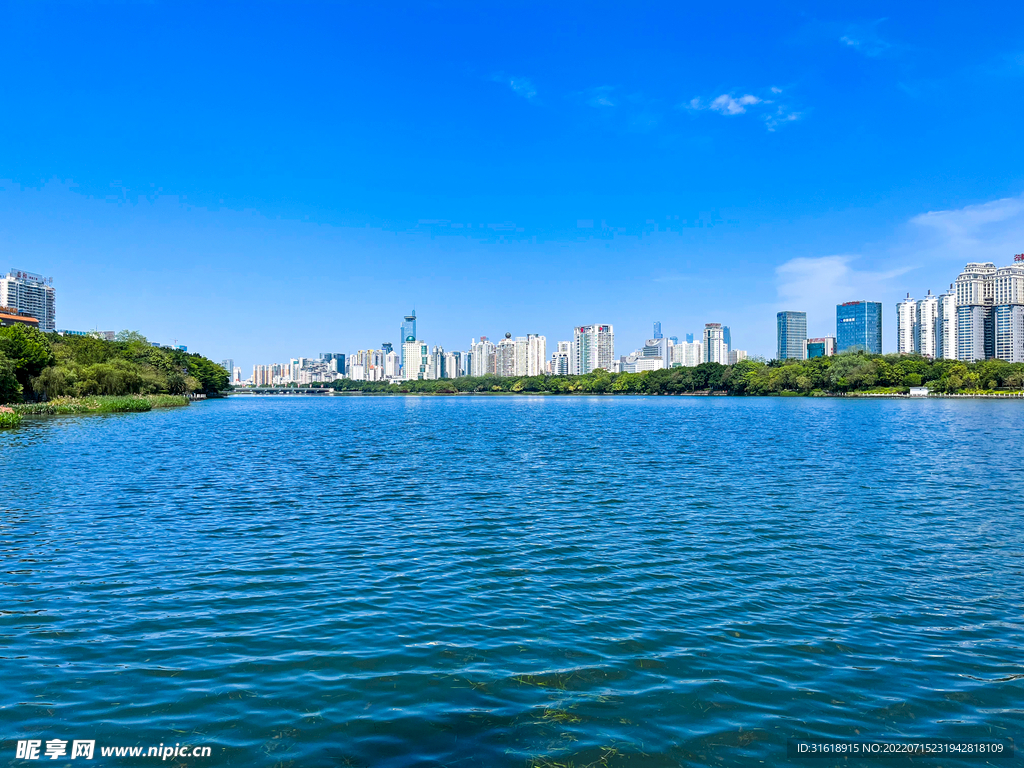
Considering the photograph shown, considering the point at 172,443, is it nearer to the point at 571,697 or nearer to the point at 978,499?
the point at 571,697

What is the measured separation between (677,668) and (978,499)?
1712cm

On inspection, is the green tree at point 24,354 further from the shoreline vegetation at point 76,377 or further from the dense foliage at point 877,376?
the dense foliage at point 877,376

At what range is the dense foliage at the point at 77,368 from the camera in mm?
65312

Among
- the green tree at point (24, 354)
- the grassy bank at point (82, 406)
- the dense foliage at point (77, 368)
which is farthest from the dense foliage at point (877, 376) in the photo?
the green tree at point (24, 354)

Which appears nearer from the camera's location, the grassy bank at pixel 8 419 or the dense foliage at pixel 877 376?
the grassy bank at pixel 8 419

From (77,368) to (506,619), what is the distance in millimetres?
91158

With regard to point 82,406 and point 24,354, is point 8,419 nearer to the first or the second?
point 82,406

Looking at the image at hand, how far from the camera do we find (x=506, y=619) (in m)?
9.61

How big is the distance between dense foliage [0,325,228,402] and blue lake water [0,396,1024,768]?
186ft

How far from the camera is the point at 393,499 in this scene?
19.4 meters

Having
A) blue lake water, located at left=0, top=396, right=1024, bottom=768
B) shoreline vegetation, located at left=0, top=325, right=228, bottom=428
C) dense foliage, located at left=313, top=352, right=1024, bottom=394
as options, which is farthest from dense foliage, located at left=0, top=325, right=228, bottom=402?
dense foliage, located at left=313, top=352, right=1024, bottom=394

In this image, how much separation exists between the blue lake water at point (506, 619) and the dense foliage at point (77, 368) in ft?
186

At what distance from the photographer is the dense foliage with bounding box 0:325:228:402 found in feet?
214

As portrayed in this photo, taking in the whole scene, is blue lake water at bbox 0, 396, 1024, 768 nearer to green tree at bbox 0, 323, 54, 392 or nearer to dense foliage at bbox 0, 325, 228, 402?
green tree at bbox 0, 323, 54, 392
